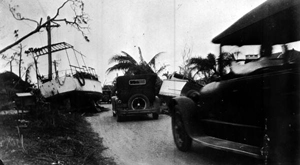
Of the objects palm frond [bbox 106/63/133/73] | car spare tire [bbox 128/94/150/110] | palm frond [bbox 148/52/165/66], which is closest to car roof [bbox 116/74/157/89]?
car spare tire [bbox 128/94/150/110]

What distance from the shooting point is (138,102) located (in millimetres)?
11375

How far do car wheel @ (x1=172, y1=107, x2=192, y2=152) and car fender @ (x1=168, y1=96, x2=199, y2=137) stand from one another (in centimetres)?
17

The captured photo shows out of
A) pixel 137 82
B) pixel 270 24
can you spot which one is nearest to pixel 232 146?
pixel 270 24

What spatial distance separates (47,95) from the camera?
53.2 ft

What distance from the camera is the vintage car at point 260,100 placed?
119 inches

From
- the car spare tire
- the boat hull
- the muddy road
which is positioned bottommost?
the muddy road

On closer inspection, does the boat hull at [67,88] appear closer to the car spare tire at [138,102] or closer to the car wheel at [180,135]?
the car spare tire at [138,102]

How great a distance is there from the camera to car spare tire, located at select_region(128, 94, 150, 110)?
11203 millimetres

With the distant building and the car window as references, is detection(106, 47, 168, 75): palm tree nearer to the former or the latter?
the car window

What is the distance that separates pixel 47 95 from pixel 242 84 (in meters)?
14.5

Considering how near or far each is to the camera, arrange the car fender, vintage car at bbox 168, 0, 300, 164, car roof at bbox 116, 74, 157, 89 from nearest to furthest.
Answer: vintage car at bbox 168, 0, 300, 164, the car fender, car roof at bbox 116, 74, 157, 89

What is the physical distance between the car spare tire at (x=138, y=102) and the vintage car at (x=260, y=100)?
608cm

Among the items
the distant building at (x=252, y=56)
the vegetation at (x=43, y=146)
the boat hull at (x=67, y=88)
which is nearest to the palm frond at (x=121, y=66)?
the boat hull at (x=67, y=88)

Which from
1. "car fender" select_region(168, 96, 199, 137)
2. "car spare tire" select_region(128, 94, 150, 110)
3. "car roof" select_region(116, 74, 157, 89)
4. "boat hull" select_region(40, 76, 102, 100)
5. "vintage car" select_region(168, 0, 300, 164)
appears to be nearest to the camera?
"vintage car" select_region(168, 0, 300, 164)
